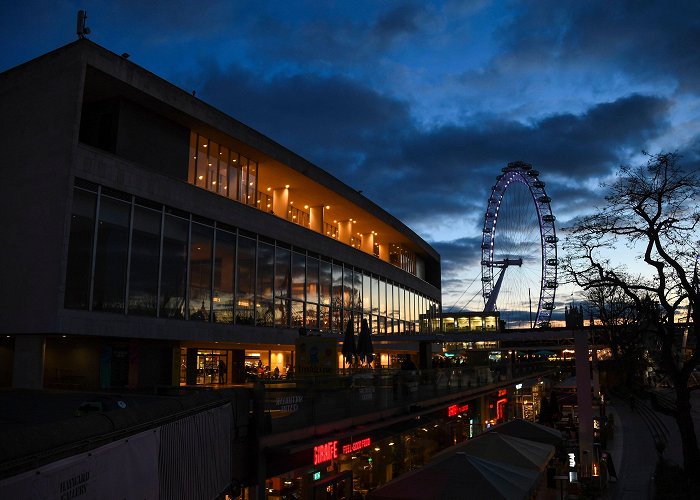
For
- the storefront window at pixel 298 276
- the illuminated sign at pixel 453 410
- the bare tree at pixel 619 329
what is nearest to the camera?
the illuminated sign at pixel 453 410

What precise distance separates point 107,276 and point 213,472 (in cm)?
1720

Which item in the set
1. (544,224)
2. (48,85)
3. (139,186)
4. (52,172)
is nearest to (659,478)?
(139,186)

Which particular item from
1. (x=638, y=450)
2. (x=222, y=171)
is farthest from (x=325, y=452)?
(x=638, y=450)

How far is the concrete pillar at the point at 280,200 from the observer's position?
1615 inches

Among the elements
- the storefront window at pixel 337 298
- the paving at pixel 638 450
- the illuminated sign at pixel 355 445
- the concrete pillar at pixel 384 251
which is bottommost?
the paving at pixel 638 450

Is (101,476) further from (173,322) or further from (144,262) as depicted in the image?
(173,322)

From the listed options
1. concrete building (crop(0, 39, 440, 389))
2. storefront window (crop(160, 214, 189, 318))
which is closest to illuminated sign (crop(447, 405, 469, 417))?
concrete building (crop(0, 39, 440, 389))

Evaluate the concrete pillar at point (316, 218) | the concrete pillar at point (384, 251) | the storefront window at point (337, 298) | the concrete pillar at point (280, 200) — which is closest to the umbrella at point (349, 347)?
the concrete pillar at point (280, 200)

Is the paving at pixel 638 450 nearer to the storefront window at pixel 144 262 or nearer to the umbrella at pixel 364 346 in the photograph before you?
the umbrella at pixel 364 346

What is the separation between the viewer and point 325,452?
14883 mm

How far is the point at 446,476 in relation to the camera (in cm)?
1403

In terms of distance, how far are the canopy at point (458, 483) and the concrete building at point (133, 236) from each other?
1514 centimetres

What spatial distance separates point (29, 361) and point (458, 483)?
1827cm

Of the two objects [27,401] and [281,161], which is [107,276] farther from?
[281,161]
